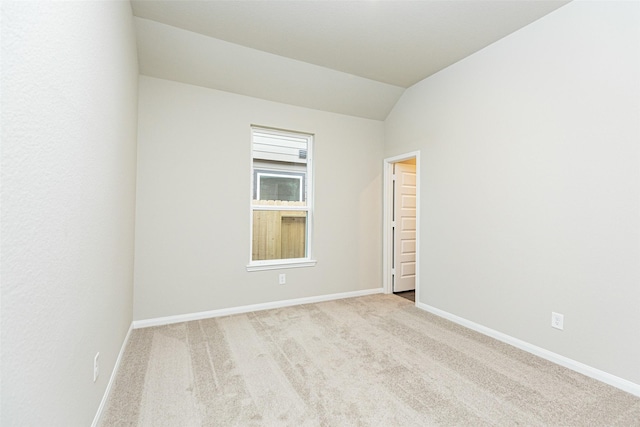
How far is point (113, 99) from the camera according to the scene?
185cm

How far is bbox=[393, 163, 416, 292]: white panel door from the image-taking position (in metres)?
4.41

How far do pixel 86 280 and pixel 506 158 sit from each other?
130 inches

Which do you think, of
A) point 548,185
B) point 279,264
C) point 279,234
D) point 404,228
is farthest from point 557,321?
point 279,234

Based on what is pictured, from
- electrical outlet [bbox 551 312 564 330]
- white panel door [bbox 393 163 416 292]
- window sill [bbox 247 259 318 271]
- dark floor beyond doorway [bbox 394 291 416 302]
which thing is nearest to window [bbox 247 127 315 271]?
window sill [bbox 247 259 318 271]

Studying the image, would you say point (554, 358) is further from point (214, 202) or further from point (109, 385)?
point (214, 202)

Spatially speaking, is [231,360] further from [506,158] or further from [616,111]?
[616,111]

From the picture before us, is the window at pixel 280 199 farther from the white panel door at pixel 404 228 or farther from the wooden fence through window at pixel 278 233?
the white panel door at pixel 404 228

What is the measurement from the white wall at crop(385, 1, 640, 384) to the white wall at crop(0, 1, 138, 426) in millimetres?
3168

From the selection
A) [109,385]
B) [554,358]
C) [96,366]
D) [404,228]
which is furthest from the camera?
[404,228]

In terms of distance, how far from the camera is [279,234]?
389cm

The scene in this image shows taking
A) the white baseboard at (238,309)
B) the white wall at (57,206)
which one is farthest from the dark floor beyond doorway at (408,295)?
the white wall at (57,206)

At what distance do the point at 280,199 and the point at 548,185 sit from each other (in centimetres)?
285

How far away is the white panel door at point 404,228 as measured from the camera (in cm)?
441

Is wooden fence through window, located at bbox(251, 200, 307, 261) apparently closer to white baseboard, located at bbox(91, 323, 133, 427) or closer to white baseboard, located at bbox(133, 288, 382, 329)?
white baseboard, located at bbox(133, 288, 382, 329)
